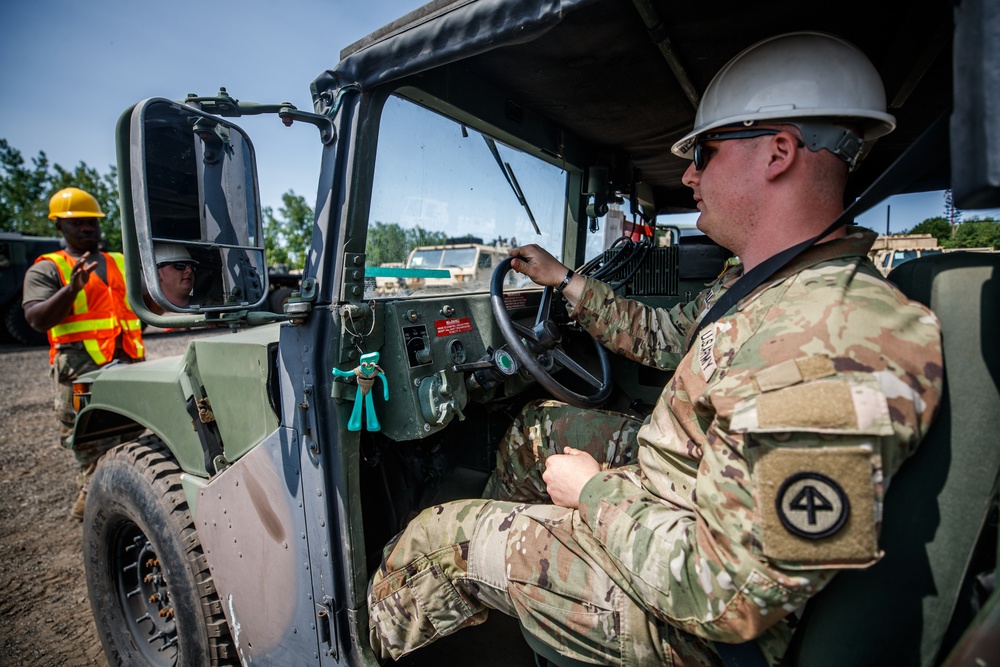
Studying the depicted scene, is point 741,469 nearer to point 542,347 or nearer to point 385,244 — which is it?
point 542,347

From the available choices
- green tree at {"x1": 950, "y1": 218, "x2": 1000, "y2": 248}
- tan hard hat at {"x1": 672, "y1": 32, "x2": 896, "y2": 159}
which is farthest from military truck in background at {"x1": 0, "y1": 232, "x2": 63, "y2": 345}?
green tree at {"x1": 950, "y1": 218, "x2": 1000, "y2": 248}

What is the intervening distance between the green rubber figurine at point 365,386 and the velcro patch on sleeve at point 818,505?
35.7 inches

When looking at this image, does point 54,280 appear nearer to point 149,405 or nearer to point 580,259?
point 149,405

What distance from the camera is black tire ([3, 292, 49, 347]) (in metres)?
12.3

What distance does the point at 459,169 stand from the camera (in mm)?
1878

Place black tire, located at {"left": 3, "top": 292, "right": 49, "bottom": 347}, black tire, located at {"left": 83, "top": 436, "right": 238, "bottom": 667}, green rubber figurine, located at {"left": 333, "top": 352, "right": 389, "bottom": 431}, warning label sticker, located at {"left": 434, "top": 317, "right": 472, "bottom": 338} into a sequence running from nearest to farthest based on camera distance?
green rubber figurine, located at {"left": 333, "top": 352, "right": 389, "bottom": 431}, warning label sticker, located at {"left": 434, "top": 317, "right": 472, "bottom": 338}, black tire, located at {"left": 83, "top": 436, "right": 238, "bottom": 667}, black tire, located at {"left": 3, "top": 292, "right": 49, "bottom": 347}

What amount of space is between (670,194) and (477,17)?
2.37m

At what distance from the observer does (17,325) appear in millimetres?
12344

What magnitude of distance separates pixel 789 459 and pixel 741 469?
0.09 meters

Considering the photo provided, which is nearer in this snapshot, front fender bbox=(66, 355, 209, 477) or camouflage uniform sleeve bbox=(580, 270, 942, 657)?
camouflage uniform sleeve bbox=(580, 270, 942, 657)

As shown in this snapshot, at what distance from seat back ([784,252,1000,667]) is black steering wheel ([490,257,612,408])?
92 cm

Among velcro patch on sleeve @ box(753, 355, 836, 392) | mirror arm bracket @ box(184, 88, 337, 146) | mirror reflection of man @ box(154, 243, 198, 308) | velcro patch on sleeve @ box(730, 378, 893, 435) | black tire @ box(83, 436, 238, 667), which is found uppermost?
mirror arm bracket @ box(184, 88, 337, 146)

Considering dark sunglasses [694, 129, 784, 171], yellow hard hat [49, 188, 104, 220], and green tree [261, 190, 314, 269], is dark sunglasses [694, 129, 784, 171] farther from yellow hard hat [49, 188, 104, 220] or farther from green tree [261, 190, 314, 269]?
green tree [261, 190, 314, 269]

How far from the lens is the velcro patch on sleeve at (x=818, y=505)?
78 cm
